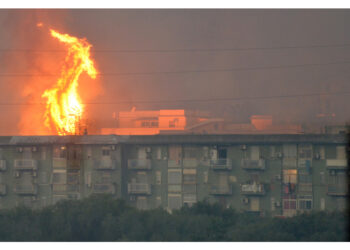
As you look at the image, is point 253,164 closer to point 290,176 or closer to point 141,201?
point 290,176

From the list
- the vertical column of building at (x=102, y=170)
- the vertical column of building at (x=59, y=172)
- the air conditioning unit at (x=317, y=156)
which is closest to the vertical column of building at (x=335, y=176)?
the air conditioning unit at (x=317, y=156)

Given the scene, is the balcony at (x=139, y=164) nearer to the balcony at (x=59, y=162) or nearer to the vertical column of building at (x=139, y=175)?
the vertical column of building at (x=139, y=175)

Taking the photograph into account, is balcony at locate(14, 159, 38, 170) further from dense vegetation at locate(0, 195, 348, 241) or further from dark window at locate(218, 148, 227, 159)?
dark window at locate(218, 148, 227, 159)

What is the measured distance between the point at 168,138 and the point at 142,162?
10.8ft

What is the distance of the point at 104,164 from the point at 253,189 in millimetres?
13635

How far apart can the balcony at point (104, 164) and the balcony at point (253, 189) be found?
11906mm

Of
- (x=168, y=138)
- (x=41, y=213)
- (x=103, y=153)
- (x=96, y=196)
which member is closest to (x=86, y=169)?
(x=103, y=153)

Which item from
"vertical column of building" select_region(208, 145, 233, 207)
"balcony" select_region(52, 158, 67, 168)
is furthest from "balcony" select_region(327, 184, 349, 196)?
"balcony" select_region(52, 158, 67, 168)

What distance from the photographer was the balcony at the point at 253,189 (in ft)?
238

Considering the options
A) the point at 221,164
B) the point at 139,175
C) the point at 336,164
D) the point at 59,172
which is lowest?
the point at 139,175

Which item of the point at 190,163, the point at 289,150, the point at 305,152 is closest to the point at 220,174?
the point at 190,163

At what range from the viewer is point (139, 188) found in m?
75.0

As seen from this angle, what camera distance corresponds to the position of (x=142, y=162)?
7569 centimetres

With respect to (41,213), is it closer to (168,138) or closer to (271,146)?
(168,138)
